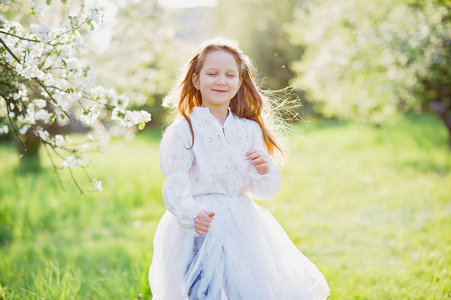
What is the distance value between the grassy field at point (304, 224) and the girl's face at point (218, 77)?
0.71 m

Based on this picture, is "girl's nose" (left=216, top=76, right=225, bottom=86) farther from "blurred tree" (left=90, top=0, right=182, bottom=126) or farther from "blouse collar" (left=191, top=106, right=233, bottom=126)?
"blurred tree" (left=90, top=0, right=182, bottom=126)

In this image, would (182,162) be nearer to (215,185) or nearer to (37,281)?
(215,185)

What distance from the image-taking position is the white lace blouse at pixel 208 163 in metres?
2.49

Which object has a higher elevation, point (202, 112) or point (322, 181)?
point (202, 112)

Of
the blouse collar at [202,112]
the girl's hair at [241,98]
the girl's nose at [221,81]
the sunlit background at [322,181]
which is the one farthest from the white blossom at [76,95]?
the girl's nose at [221,81]

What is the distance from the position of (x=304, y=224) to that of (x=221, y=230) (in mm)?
3730

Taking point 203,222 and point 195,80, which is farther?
point 195,80

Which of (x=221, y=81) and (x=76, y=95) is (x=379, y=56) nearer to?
(x=221, y=81)

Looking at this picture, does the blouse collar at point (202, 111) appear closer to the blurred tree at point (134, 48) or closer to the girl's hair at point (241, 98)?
the girl's hair at point (241, 98)

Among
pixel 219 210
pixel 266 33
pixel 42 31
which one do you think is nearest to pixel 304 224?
pixel 219 210

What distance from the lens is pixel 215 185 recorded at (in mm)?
2555

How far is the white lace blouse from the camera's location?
2492mm

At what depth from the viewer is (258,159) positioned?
8.16 feet

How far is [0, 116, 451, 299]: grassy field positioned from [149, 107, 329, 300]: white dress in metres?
0.65
